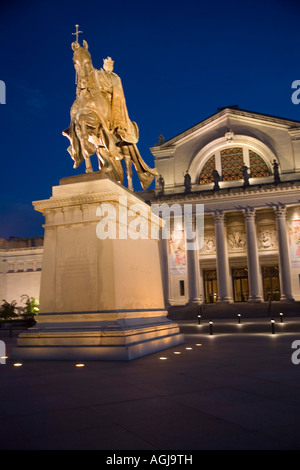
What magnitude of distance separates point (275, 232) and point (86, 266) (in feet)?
117

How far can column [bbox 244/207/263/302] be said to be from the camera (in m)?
37.8

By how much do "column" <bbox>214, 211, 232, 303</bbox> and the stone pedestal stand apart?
94.0 ft

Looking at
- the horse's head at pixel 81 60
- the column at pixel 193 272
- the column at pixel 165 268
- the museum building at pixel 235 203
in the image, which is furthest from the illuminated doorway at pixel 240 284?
the horse's head at pixel 81 60

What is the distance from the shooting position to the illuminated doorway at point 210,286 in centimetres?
4372

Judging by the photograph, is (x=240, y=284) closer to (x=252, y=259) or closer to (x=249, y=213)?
(x=252, y=259)

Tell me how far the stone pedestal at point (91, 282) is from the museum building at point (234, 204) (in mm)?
29366

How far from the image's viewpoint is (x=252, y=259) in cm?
3884

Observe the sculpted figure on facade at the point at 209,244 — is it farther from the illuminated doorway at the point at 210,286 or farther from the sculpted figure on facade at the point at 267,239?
the sculpted figure on facade at the point at 267,239

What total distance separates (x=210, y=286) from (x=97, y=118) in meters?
34.9

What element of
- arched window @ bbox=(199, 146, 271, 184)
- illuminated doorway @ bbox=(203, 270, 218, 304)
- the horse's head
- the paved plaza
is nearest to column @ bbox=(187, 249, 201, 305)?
illuminated doorway @ bbox=(203, 270, 218, 304)

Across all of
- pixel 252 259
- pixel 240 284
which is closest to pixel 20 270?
pixel 240 284

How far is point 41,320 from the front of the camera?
379 inches
